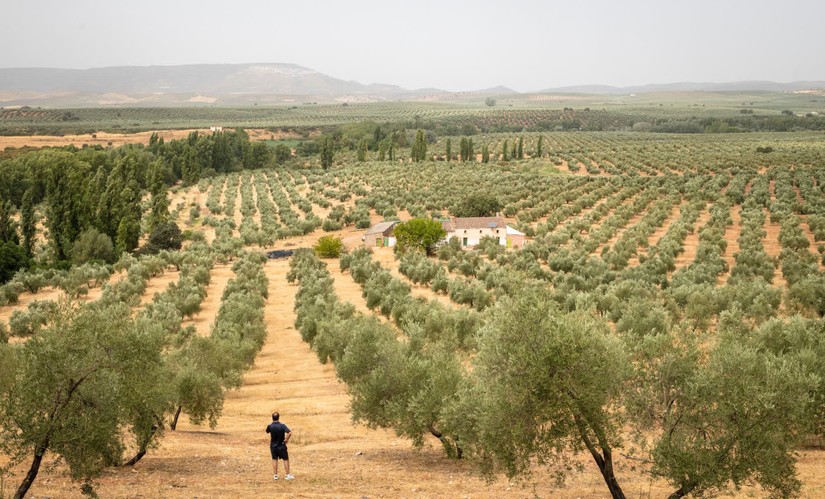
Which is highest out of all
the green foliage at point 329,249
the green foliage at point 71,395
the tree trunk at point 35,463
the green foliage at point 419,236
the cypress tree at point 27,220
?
the green foliage at point 71,395

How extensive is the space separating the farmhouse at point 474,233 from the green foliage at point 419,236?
1.35m

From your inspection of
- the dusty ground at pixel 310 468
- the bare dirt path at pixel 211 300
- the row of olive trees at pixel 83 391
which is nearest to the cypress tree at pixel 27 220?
the bare dirt path at pixel 211 300

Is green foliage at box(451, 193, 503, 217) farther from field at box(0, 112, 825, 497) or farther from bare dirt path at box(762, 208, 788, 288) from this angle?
bare dirt path at box(762, 208, 788, 288)

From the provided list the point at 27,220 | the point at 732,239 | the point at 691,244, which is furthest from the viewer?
the point at 27,220

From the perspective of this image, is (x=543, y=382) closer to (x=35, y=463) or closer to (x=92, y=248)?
(x=35, y=463)

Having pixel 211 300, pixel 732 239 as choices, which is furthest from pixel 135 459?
pixel 732 239

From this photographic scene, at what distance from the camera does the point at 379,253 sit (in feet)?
205

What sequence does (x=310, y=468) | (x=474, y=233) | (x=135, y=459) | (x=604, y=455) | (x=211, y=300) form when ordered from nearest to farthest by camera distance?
(x=604, y=455) → (x=135, y=459) → (x=310, y=468) → (x=211, y=300) → (x=474, y=233)

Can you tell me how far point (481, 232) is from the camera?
63.7 m

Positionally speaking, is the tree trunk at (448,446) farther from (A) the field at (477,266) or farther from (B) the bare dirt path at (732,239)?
(B) the bare dirt path at (732,239)

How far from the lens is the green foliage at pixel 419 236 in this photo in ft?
200

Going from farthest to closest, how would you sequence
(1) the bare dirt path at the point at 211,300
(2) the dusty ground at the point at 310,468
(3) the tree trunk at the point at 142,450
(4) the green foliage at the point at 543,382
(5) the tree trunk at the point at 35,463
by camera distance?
1. (1) the bare dirt path at the point at 211,300
2. (3) the tree trunk at the point at 142,450
3. (2) the dusty ground at the point at 310,468
4. (4) the green foliage at the point at 543,382
5. (5) the tree trunk at the point at 35,463

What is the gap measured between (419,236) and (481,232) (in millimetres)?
5775

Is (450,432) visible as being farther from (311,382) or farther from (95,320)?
(311,382)
